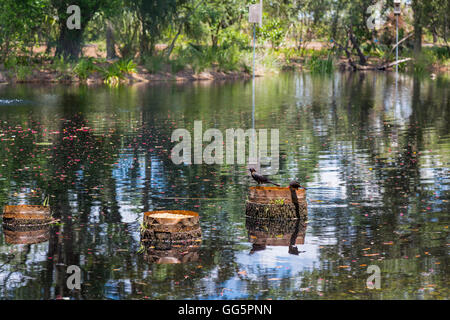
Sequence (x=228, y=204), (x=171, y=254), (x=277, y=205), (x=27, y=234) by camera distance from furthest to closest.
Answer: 1. (x=228, y=204)
2. (x=277, y=205)
3. (x=27, y=234)
4. (x=171, y=254)

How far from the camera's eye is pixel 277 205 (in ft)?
42.1

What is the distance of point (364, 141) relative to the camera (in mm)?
23484

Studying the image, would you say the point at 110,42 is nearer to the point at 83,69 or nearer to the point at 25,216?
the point at 83,69

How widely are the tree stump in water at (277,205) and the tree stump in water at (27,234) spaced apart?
3.23m

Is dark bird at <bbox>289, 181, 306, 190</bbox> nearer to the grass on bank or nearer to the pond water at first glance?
the pond water

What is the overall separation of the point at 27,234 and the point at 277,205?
3.82 metres

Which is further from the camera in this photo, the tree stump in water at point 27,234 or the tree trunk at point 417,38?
the tree trunk at point 417,38

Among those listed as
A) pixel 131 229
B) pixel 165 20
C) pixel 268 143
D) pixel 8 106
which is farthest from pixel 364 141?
pixel 165 20

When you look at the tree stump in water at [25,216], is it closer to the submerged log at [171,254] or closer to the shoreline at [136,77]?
the submerged log at [171,254]

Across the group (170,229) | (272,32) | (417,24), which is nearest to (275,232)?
(170,229)

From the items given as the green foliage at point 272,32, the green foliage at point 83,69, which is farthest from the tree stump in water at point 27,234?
the green foliage at point 272,32

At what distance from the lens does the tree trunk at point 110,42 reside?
60.2 m

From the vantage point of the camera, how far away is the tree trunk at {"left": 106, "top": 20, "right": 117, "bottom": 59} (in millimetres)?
60156

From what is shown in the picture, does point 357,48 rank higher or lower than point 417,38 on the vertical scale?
lower
